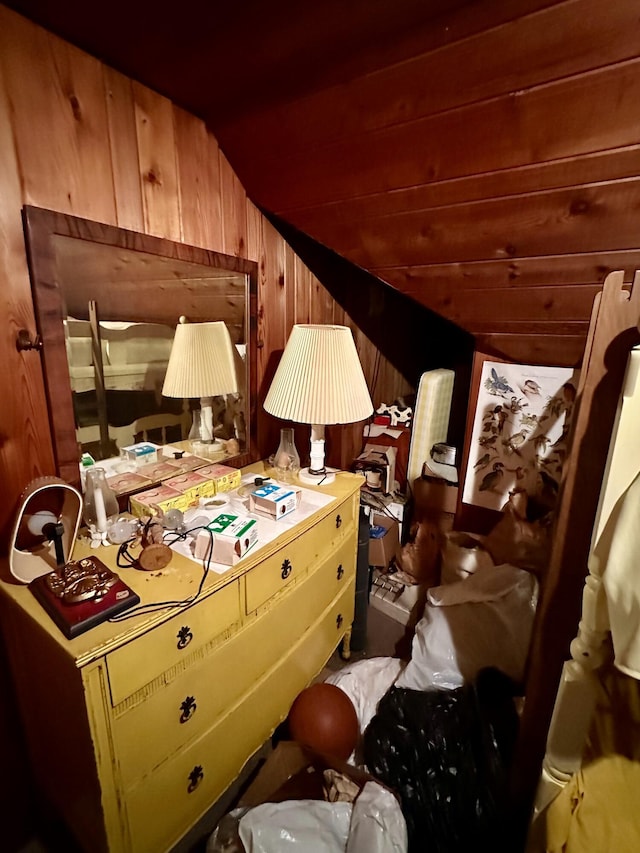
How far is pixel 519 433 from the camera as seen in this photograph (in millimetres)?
1979

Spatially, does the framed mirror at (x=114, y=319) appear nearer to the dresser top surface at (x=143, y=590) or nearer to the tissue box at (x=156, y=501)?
the tissue box at (x=156, y=501)

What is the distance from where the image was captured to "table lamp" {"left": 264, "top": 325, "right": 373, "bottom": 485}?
143 centimetres

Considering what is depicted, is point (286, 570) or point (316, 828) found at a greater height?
point (286, 570)

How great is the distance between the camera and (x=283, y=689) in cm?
132

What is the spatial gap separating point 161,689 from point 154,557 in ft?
0.96

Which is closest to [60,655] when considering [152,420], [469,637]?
[152,420]

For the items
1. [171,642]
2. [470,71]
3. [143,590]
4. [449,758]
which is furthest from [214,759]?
[470,71]

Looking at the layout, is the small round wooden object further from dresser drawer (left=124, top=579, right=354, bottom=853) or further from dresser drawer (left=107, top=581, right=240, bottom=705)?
dresser drawer (left=124, top=579, right=354, bottom=853)

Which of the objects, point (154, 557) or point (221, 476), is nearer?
point (154, 557)

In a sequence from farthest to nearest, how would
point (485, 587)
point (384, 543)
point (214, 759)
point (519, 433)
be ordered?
point (384, 543)
point (519, 433)
point (485, 587)
point (214, 759)

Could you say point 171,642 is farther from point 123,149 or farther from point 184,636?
point 123,149

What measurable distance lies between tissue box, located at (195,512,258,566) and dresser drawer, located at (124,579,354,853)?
45 centimetres

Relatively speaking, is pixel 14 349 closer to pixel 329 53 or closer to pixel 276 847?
pixel 329 53

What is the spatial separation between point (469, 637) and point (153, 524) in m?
1.22
